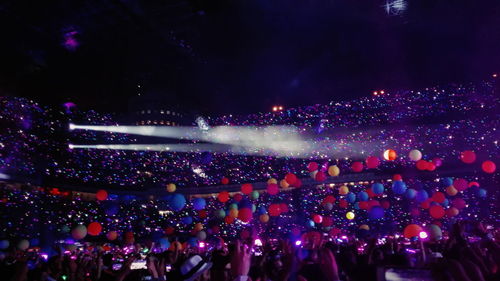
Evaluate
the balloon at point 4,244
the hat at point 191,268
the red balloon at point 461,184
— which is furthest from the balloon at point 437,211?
the balloon at point 4,244

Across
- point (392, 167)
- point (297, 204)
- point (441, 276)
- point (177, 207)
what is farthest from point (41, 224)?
point (441, 276)

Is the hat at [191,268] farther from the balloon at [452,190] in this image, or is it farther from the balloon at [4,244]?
the balloon at [4,244]

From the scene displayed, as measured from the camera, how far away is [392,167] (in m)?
14.8

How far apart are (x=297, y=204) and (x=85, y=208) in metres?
9.33

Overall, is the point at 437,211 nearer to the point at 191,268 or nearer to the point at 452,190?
the point at 452,190

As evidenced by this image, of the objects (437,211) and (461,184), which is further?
(461,184)

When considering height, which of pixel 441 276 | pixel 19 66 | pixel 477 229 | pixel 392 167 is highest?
pixel 19 66

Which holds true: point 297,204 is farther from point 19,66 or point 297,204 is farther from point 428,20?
point 19,66

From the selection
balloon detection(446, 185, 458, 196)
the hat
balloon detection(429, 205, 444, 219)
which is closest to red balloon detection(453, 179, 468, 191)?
balloon detection(446, 185, 458, 196)

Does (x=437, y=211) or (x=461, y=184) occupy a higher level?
(x=461, y=184)

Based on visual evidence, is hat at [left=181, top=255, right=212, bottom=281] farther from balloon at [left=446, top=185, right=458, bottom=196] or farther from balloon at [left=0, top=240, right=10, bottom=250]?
balloon at [left=0, top=240, right=10, bottom=250]

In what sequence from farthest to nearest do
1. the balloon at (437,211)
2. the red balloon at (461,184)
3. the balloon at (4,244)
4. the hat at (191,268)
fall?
1. the balloon at (4,244)
2. the red balloon at (461,184)
3. the balloon at (437,211)
4. the hat at (191,268)

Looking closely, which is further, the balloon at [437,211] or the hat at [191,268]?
the balloon at [437,211]

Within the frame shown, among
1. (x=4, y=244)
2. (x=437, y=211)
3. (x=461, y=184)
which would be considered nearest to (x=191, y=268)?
(x=437, y=211)
